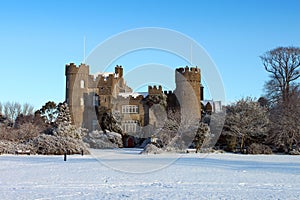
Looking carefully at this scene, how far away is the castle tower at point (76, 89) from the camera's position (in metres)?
43.3

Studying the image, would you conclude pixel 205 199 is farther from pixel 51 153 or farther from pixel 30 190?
pixel 51 153

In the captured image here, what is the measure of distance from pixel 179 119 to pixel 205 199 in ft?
80.8

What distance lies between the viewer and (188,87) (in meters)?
42.0

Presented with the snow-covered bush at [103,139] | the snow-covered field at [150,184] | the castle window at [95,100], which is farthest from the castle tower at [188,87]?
the snow-covered field at [150,184]

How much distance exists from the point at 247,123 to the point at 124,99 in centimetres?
1767

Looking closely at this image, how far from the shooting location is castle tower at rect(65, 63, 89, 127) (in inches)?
1706

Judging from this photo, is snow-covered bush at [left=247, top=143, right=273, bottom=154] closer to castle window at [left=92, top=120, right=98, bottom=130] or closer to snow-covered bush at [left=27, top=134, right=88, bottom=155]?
snow-covered bush at [left=27, top=134, right=88, bottom=155]

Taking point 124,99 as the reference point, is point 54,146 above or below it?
below

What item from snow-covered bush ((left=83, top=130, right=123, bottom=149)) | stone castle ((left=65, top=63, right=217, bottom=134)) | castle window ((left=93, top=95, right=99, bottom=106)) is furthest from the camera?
castle window ((left=93, top=95, right=99, bottom=106))

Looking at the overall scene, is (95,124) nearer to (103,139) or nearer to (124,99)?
(124,99)

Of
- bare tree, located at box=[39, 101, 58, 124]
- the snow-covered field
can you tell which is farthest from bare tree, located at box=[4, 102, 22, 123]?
the snow-covered field

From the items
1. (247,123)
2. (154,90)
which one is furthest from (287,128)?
(154,90)

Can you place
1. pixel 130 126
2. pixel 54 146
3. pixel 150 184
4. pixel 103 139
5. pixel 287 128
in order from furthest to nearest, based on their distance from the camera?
pixel 130 126 < pixel 103 139 < pixel 287 128 < pixel 54 146 < pixel 150 184

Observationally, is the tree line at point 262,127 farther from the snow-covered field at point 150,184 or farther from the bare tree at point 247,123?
the snow-covered field at point 150,184
